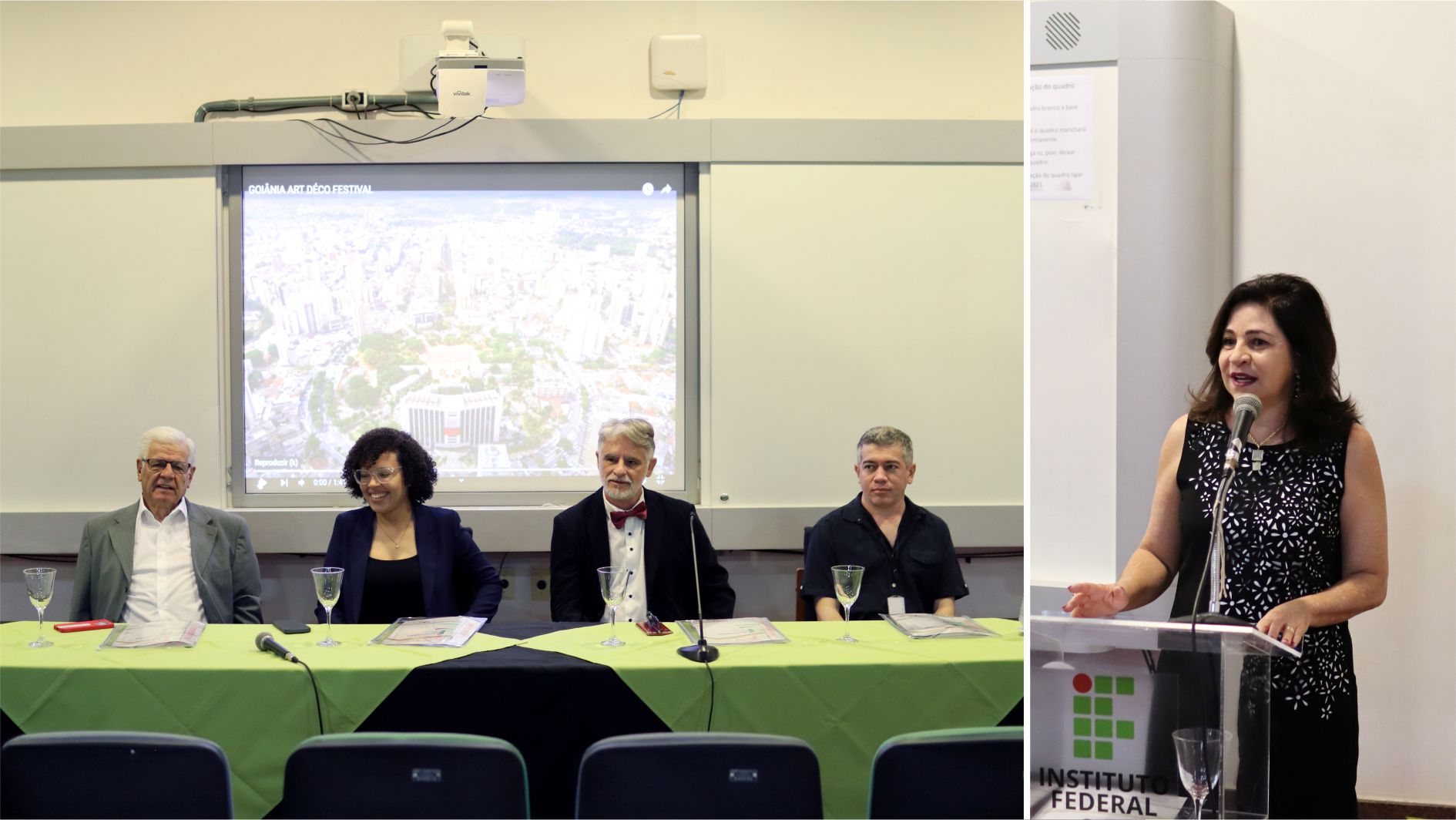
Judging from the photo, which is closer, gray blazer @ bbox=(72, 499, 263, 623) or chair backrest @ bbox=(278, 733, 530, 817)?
chair backrest @ bbox=(278, 733, 530, 817)

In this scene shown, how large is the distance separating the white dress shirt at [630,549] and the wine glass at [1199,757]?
232cm

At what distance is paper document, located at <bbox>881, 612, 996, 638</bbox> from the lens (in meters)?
2.69

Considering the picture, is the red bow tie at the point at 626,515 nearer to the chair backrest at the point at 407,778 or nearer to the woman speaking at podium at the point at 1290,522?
the chair backrest at the point at 407,778

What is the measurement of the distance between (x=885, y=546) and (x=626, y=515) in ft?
2.80

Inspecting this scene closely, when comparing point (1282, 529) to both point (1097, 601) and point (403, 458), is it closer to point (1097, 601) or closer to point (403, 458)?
point (1097, 601)

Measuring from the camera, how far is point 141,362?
4223 millimetres

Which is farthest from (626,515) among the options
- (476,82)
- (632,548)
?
(476,82)

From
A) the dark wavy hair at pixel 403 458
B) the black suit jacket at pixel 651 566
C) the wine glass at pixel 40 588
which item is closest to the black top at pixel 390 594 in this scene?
the dark wavy hair at pixel 403 458

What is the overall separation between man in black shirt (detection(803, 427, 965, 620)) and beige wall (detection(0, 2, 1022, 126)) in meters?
1.84

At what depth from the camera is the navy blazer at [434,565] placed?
3.32 m

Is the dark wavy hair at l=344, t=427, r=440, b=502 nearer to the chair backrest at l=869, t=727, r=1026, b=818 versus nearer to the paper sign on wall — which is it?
the chair backrest at l=869, t=727, r=1026, b=818

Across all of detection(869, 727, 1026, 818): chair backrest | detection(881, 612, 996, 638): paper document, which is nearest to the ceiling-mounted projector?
detection(881, 612, 996, 638): paper document

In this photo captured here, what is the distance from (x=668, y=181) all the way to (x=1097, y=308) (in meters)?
2.94

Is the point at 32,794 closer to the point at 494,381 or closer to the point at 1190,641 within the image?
the point at 1190,641
